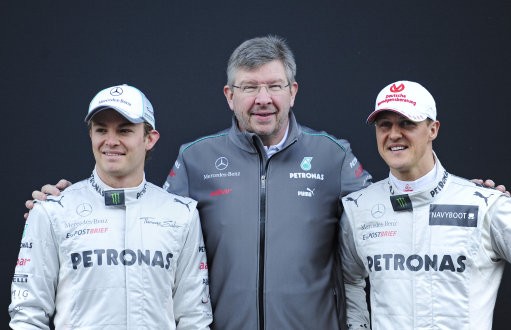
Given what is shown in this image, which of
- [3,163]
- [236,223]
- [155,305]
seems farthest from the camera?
[3,163]

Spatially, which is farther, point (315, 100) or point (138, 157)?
point (315, 100)

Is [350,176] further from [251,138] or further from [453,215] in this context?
[453,215]

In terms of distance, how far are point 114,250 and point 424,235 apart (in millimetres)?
974

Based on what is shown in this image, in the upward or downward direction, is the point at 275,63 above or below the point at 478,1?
below

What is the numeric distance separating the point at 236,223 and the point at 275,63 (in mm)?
576

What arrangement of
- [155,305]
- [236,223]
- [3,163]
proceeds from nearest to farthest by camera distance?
[155,305], [236,223], [3,163]

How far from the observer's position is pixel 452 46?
355 centimetres

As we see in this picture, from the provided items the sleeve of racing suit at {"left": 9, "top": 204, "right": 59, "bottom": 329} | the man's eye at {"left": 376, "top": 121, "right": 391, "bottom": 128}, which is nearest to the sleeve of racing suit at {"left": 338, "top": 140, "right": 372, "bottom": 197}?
the man's eye at {"left": 376, "top": 121, "right": 391, "bottom": 128}

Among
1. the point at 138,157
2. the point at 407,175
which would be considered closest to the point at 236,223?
the point at 138,157

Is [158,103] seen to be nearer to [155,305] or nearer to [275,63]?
[275,63]

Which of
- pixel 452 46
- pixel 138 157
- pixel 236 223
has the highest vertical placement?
pixel 452 46

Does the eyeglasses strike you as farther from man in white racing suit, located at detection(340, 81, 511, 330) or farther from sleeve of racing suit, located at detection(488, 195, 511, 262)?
sleeve of racing suit, located at detection(488, 195, 511, 262)

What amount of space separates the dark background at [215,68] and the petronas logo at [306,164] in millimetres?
736

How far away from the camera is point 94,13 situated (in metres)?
3.53
